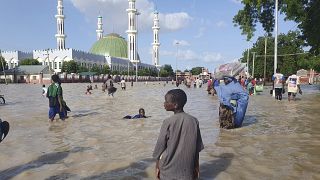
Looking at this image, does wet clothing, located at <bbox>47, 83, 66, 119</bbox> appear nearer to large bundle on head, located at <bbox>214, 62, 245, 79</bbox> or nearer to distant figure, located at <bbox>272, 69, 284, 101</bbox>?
large bundle on head, located at <bbox>214, 62, 245, 79</bbox>

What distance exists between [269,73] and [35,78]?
4884 cm

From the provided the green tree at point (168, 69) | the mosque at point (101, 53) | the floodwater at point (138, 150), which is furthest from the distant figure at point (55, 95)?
the green tree at point (168, 69)

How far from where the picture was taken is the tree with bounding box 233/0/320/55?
21.3 meters

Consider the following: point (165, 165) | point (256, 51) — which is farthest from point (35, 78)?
point (165, 165)

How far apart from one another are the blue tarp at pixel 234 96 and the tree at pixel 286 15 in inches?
480

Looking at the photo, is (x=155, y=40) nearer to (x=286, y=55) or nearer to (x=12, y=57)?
(x=12, y=57)

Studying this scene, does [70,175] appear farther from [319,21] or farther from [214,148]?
[319,21]

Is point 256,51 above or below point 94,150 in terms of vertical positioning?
above

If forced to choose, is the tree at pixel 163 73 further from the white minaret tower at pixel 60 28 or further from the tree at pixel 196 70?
the white minaret tower at pixel 60 28

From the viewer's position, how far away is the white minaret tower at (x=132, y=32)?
129 meters

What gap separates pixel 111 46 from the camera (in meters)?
143

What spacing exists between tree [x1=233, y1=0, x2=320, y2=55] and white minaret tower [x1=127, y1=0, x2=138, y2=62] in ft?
345

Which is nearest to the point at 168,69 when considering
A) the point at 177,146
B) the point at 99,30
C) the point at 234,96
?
the point at 99,30

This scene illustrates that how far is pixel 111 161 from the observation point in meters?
6.86
